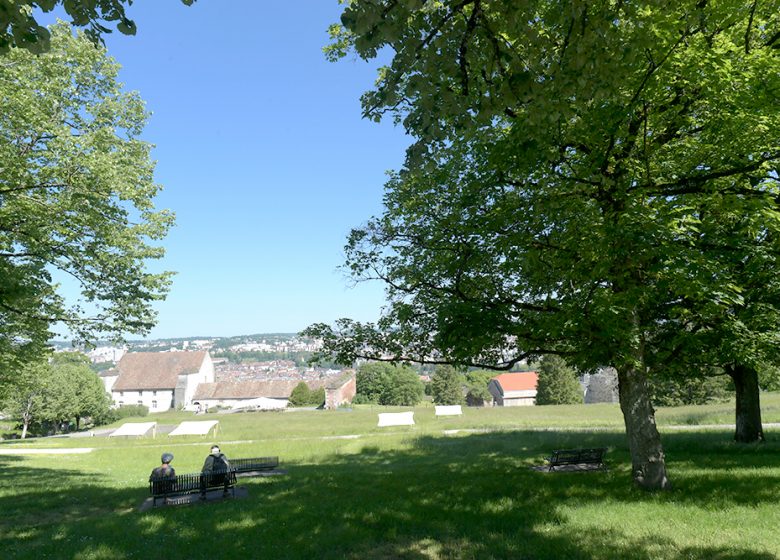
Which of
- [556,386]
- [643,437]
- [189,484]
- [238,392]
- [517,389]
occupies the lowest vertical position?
[517,389]

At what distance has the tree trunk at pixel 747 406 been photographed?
54.2 ft

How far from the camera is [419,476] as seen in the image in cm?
1346

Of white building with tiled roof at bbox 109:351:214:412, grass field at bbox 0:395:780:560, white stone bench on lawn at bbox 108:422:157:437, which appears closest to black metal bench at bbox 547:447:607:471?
grass field at bbox 0:395:780:560

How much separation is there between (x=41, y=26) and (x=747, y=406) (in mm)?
21084

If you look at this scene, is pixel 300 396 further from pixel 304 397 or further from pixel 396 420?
pixel 396 420

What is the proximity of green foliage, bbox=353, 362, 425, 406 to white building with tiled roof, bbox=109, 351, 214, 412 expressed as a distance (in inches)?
1445

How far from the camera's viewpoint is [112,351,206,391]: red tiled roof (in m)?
101

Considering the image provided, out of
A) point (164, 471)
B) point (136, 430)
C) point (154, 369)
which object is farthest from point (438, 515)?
point (154, 369)

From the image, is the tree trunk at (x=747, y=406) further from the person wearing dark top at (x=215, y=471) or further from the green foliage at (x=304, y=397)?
the green foliage at (x=304, y=397)

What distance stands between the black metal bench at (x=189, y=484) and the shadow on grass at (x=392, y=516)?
2.03 ft

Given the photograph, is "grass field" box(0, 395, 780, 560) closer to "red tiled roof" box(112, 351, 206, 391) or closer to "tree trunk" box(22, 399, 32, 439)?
"tree trunk" box(22, 399, 32, 439)

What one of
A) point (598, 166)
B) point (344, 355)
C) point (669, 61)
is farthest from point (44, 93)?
point (669, 61)

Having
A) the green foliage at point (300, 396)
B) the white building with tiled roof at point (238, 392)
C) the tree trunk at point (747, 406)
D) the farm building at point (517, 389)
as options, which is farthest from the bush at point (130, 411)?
the tree trunk at point (747, 406)

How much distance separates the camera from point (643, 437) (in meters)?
10.2
